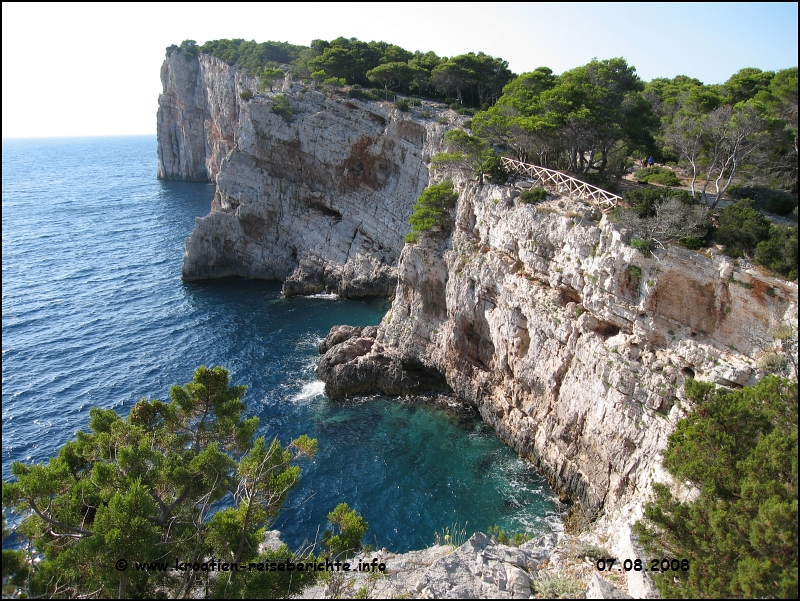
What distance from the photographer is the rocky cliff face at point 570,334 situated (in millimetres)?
22875

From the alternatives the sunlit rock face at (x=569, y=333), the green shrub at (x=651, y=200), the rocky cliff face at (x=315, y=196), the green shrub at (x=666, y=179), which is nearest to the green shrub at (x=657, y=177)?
the green shrub at (x=666, y=179)

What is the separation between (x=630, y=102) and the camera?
120 ft

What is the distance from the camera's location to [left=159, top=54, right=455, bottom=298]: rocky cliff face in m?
53.5

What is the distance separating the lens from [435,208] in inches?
1588

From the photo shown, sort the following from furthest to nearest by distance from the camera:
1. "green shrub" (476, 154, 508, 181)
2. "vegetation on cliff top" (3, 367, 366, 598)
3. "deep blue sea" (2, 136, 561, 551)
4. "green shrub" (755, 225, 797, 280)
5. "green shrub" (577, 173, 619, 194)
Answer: "green shrub" (476, 154, 508, 181)
"green shrub" (577, 173, 619, 194)
"deep blue sea" (2, 136, 561, 551)
"green shrub" (755, 225, 797, 280)
"vegetation on cliff top" (3, 367, 366, 598)

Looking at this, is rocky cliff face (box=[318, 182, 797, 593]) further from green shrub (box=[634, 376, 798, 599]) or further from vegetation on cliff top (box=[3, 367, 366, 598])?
vegetation on cliff top (box=[3, 367, 366, 598])

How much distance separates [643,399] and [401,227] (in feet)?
110

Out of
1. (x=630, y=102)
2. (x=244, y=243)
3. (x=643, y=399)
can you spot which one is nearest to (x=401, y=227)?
(x=244, y=243)

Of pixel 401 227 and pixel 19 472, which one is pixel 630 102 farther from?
pixel 19 472

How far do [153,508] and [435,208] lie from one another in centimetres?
3035

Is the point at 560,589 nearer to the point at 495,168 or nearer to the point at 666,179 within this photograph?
the point at 666,179

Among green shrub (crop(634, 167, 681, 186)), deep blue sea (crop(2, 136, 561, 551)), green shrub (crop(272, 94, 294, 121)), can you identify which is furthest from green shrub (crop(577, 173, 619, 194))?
green shrub (crop(272, 94, 294, 121))

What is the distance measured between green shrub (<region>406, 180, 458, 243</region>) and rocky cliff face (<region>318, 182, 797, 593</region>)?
1.34m

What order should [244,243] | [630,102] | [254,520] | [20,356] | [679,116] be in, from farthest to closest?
[244,243], [20,356], [630,102], [679,116], [254,520]
